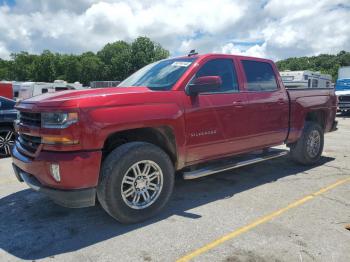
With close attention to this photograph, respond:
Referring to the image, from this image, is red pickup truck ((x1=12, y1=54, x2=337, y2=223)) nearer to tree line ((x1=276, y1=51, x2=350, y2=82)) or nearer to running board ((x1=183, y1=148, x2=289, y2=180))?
running board ((x1=183, y1=148, x2=289, y2=180))

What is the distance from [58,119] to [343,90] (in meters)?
20.1

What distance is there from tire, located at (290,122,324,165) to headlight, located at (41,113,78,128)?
4.40m

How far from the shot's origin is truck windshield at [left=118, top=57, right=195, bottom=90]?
4.57 meters

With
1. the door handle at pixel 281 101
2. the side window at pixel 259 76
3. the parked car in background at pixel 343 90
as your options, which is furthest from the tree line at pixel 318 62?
the door handle at pixel 281 101

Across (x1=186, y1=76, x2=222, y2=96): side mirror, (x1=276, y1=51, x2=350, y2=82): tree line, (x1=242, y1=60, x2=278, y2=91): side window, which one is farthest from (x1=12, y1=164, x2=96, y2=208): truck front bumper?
(x1=276, y1=51, x2=350, y2=82): tree line

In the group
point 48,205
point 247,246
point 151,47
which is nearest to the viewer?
point 247,246

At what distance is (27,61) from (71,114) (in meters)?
95.0

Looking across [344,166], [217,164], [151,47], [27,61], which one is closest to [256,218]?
[217,164]

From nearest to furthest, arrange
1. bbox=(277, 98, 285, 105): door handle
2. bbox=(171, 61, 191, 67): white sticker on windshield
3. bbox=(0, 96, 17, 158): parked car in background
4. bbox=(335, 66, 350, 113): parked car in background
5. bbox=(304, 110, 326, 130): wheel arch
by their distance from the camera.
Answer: bbox=(171, 61, 191, 67): white sticker on windshield
bbox=(277, 98, 285, 105): door handle
bbox=(304, 110, 326, 130): wheel arch
bbox=(0, 96, 17, 158): parked car in background
bbox=(335, 66, 350, 113): parked car in background

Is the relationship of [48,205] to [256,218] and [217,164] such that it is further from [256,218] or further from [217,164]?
[256,218]

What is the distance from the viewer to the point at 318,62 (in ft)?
316

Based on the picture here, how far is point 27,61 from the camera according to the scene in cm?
8988

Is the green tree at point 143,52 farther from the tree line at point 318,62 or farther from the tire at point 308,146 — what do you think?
the tire at point 308,146

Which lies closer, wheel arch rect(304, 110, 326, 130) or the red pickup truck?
the red pickup truck
